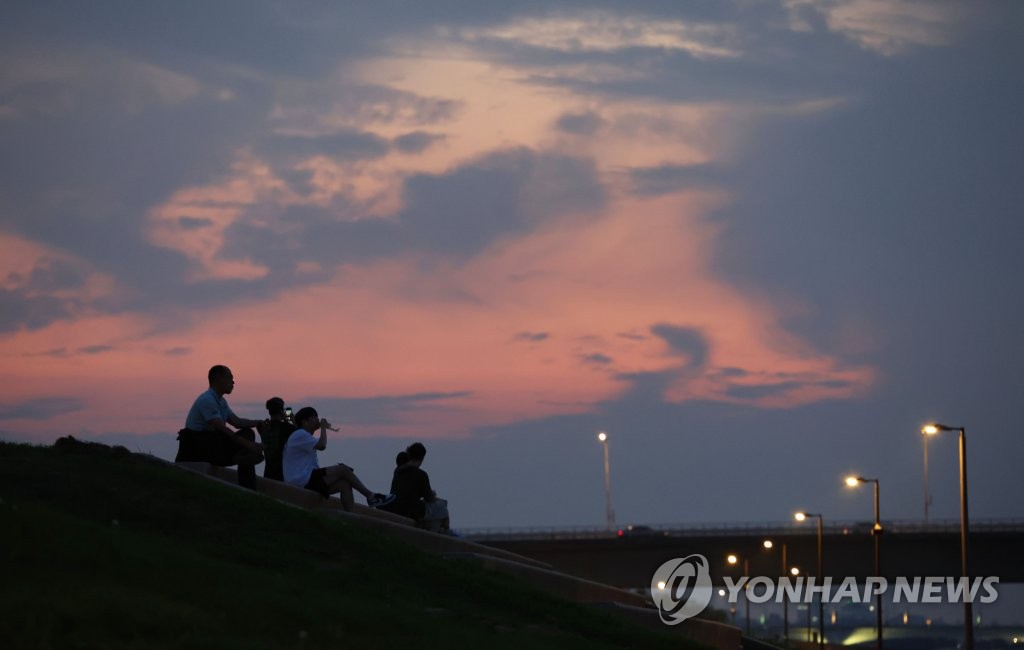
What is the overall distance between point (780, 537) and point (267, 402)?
224 ft

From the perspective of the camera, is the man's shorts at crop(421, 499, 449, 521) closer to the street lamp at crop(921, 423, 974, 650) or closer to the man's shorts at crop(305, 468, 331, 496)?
the man's shorts at crop(305, 468, 331, 496)

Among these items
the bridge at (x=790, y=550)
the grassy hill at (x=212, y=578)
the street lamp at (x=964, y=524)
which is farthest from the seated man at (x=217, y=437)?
the bridge at (x=790, y=550)

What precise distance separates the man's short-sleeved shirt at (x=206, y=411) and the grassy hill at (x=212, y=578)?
1.46 m

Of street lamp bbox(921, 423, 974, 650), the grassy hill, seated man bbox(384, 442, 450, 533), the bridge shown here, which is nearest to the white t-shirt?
seated man bbox(384, 442, 450, 533)

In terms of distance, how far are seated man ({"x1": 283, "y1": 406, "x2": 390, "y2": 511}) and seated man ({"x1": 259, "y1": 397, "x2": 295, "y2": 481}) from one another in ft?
1.95

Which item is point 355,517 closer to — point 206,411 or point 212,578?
point 206,411

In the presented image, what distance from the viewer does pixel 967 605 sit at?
32.8 meters

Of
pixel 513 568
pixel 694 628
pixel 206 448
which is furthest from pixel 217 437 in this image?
pixel 694 628

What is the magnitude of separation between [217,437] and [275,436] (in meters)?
3.50

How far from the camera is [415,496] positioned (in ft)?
83.4

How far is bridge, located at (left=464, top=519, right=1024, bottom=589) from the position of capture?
85125 mm

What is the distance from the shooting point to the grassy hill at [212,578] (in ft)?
35.2

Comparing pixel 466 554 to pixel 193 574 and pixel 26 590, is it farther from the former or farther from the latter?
pixel 26 590

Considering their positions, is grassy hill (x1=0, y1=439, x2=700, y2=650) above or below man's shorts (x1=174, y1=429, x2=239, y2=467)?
below
